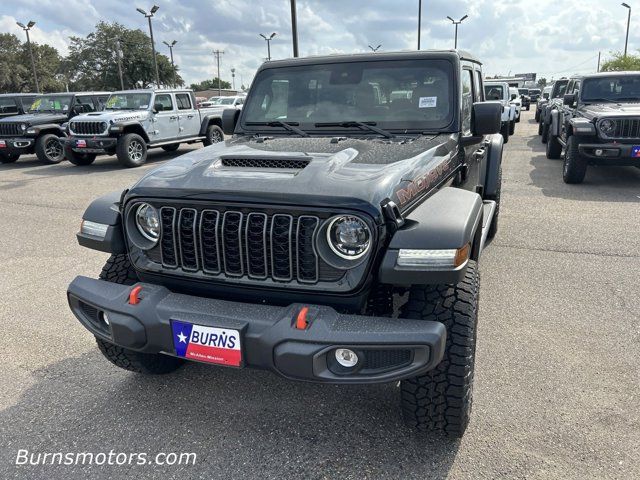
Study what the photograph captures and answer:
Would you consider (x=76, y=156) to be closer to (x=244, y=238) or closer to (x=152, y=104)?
(x=152, y=104)

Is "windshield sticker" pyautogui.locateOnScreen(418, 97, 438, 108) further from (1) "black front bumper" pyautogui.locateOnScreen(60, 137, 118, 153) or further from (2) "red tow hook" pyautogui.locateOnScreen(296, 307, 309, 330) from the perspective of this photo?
(1) "black front bumper" pyautogui.locateOnScreen(60, 137, 118, 153)

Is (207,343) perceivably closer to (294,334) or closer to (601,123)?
(294,334)

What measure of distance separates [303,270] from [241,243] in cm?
31

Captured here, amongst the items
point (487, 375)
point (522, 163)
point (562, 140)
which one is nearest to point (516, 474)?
point (487, 375)

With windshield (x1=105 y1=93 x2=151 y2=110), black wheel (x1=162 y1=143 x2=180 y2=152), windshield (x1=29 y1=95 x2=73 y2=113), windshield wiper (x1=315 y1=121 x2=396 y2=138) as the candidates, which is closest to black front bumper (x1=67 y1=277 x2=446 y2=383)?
windshield wiper (x1=315 y1=121 x2=396 y2=138)

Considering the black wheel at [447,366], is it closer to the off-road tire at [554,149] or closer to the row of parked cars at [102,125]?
the off-road tire at [554,149]

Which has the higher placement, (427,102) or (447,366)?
(427,102)

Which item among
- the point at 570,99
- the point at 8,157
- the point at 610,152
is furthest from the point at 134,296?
the point at 8,157

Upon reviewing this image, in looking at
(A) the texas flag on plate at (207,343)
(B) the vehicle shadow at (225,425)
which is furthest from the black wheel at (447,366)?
(A) the texas flag on plate at (207,343)

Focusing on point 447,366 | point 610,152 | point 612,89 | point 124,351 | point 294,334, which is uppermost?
point 612,89

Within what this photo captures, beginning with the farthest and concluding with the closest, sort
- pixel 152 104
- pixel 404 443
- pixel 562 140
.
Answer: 1. pixel 152 104
2. pixel 562 140
3. pixel 404 443

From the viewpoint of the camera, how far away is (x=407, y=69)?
3438 mm

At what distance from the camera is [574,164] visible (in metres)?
8.44

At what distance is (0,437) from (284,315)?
1728mm
